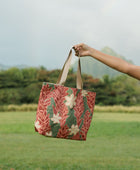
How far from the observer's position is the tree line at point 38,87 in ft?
45.2

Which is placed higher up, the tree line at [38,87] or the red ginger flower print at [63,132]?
the tree line at [38,87]

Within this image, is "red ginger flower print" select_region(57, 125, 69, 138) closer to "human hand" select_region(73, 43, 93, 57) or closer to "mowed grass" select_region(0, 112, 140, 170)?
"human hand" select_region(73, 43, 93, 57)

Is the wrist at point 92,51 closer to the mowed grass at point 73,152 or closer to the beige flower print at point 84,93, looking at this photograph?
the beige flower print at point 84,93

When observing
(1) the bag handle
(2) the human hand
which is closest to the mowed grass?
(1) the bag handle

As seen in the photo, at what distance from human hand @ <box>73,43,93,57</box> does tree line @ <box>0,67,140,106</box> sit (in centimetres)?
1196

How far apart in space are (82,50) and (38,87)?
40.5ft

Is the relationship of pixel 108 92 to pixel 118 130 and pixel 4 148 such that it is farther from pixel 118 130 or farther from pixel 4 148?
pixel 4 148

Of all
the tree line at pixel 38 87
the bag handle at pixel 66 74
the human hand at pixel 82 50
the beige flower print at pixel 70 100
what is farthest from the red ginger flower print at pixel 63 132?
the tree line at pixel 38 87

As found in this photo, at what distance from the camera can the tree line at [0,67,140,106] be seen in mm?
13789

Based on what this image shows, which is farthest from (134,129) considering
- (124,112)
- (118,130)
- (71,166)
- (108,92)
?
(108,92)

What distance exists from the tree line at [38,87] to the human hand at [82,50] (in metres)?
12.0

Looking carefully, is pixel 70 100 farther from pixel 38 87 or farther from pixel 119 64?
pixel 38 87

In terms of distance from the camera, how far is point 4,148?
5008mm

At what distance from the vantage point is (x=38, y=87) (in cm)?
1387
